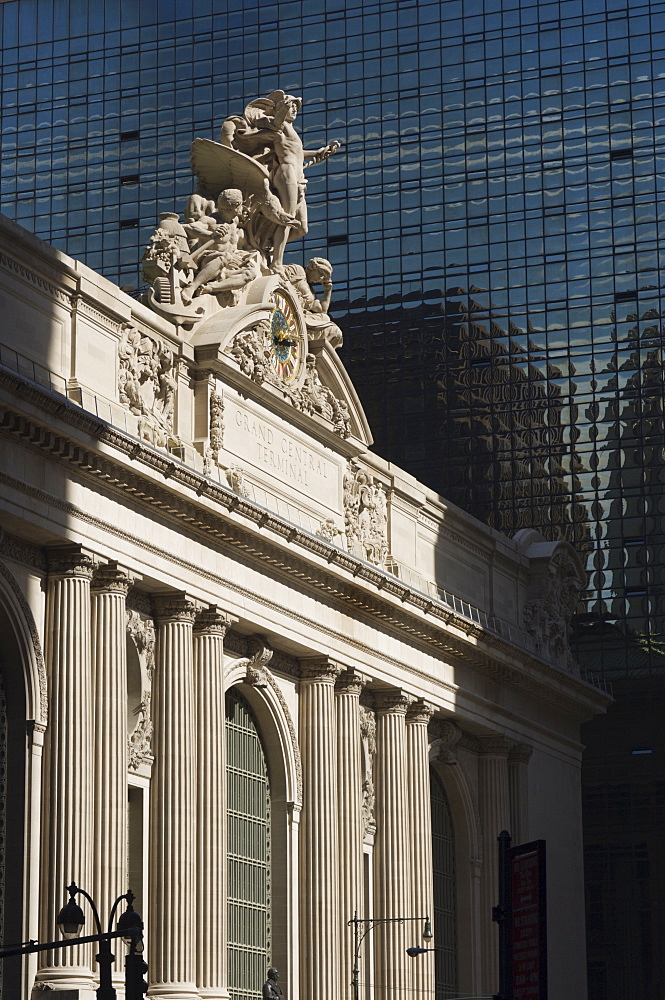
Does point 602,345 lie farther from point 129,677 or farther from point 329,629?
point 129,677

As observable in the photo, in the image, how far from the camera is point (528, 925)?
25.4 meters

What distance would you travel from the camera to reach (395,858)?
209ft

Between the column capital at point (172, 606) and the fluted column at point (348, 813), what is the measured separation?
10.3 m

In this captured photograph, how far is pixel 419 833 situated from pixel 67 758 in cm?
2082

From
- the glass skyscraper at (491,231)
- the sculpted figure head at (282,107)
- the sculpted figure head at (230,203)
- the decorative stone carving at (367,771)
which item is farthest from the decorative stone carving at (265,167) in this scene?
the glass skyscraper at (491,231)

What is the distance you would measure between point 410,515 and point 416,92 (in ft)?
111

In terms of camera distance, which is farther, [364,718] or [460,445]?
[460,445]

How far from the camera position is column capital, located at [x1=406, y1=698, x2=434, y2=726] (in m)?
65.8

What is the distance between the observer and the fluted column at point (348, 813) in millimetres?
59188

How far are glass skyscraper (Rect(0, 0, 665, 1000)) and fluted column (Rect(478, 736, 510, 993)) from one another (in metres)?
14.9

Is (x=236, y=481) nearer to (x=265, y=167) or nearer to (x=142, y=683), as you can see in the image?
(x=142, y=683)

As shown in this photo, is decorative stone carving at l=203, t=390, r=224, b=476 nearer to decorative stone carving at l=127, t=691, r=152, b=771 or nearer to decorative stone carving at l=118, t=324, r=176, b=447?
decorative stone carving at l=118, t=324, r=176, b=447

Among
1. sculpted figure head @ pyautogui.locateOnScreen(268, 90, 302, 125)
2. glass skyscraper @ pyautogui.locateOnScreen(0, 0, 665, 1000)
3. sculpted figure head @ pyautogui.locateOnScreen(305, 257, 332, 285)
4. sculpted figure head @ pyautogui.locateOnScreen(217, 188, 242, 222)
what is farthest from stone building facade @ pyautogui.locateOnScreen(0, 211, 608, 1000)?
glass skyscraper @ pyautogui.locateOnScreen(0, 0, 665, 1000)

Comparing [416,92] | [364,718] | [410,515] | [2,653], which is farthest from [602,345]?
[2,653]
